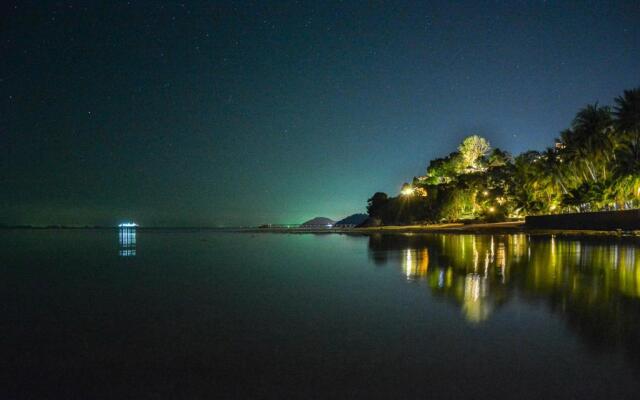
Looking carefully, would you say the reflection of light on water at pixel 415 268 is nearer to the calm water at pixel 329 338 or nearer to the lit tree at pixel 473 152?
the calm water at pixel 329 338

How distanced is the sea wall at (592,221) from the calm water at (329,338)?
2740cm

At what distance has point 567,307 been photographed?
7.79 meters

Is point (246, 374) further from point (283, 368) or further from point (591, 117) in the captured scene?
point (591, 117)

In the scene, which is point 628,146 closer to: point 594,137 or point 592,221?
point 594,137

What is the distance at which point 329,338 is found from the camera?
610cm

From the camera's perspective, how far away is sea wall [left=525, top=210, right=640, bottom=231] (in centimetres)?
3424

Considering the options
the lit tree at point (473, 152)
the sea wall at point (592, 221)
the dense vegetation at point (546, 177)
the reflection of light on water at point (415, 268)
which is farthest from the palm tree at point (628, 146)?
the reflection of light on water at point (415, 268)

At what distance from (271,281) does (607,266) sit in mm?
10920

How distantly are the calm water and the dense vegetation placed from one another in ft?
124

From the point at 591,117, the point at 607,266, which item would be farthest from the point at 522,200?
the point at 607,266

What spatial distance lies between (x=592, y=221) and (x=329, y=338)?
40.7 meters

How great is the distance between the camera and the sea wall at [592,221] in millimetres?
34241

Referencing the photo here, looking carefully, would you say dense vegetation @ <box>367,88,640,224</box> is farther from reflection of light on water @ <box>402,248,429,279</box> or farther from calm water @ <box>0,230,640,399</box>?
calm water @ <box>0,230,640,399</box>

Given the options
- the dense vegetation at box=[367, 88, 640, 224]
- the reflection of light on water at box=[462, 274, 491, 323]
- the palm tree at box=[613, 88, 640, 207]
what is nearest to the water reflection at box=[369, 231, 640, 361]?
the reflection of light on water at box=[462, 274, 491, 323]
